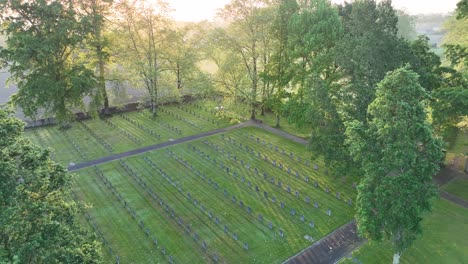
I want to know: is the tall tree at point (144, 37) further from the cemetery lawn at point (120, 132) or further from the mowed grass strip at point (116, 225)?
the mowed grass strip at point (116, 225)

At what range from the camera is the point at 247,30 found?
42.5 meters

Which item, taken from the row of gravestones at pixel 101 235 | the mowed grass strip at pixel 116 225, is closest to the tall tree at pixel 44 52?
the mowed grass strip at pixel 116 225

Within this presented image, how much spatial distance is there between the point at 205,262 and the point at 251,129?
24.6 meters

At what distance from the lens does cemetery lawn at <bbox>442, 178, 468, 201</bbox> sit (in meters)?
28.8

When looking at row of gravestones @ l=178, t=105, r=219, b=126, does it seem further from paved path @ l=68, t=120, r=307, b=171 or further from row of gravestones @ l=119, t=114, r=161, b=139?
row of gravestones @ l=119, t=114, r=161, b=139

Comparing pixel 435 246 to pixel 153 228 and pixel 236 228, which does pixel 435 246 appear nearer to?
pixel 236 228

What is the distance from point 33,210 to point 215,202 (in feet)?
56.1

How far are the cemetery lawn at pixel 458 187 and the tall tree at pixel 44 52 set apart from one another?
37.2 meters

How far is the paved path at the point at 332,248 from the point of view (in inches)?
859

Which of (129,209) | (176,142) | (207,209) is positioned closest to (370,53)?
(207,209)

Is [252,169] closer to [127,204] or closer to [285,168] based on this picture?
[285,168]

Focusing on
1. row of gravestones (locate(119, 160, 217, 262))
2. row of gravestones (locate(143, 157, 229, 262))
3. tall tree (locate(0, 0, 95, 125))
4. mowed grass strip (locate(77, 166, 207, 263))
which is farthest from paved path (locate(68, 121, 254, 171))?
tall tree (locate(0, 0, 95, 125))

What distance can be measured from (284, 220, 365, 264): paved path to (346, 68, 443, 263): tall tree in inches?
162

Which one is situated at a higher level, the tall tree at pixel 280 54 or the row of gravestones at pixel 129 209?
the tall tree at pixel 280 54
